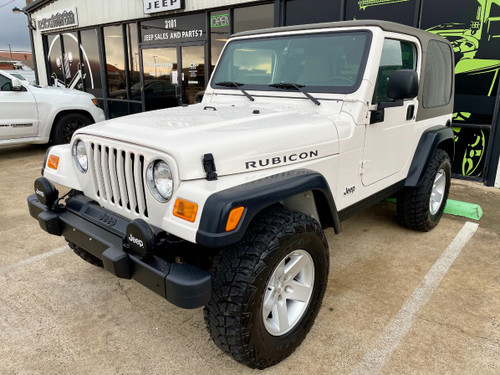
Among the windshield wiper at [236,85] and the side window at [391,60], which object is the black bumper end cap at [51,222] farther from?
the side window at [391,60]

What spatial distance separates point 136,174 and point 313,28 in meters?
1.92

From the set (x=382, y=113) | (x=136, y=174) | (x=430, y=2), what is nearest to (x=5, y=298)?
(x=136, y=174)

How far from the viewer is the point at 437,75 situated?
3.83 metres

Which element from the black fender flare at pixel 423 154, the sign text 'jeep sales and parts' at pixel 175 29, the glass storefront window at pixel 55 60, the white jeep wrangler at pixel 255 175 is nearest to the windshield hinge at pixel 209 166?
the white jeep wrangler at pixel 255 175

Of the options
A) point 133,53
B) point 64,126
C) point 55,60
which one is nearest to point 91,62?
point 133,53

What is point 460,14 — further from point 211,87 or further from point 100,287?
point 100,287

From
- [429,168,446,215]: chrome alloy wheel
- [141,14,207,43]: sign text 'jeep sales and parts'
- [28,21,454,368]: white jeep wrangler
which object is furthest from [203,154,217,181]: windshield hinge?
[141,14,207,43]: sign text 'jeep sales and parts'

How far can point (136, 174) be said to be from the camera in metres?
2.05

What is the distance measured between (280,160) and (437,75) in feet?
8.19

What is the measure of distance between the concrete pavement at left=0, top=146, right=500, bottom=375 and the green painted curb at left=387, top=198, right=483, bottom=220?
2.23 feet

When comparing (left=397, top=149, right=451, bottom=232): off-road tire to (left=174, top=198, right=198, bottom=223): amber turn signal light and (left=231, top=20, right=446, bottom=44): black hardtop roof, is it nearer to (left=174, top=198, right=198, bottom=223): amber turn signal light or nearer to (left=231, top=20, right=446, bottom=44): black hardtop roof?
(left=231, top=20, right=446, bottom=44): black hardtop roof

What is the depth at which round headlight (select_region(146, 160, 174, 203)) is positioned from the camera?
1942 mm

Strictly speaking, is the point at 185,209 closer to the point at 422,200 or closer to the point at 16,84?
the point at 422,200

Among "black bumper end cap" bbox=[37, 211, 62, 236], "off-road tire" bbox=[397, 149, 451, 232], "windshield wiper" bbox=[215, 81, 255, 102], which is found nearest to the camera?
"black bumper end cap" bbox=[37, 211, 62, 236]
